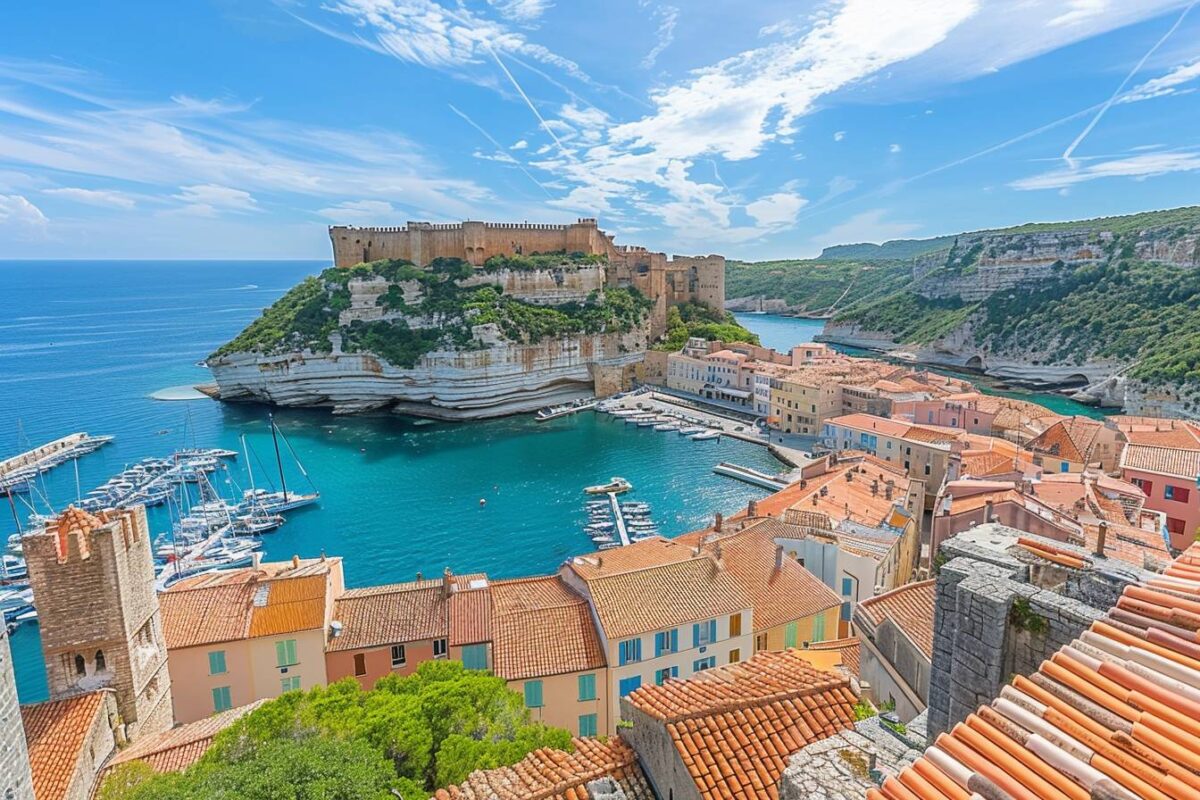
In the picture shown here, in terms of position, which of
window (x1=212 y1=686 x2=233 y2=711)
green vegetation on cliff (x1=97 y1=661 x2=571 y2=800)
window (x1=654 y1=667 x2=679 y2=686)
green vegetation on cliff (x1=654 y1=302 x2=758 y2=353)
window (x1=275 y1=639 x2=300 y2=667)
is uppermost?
green vegetation on cliff (x1=654 y1=302 x2=758 y2=353)

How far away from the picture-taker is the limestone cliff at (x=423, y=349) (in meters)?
59.4

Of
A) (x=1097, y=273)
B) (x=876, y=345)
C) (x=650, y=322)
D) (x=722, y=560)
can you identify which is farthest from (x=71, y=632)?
(x=876, y=345)

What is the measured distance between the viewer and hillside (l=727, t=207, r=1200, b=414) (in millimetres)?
62312

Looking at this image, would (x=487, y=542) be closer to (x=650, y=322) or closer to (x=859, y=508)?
(x=859, y=508)

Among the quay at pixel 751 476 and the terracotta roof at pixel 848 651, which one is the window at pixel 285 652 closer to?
the terracotta roof at pixel 848 651

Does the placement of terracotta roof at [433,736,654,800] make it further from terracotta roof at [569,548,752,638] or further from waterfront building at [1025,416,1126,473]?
waterfront building at [1025,416,1126,473]

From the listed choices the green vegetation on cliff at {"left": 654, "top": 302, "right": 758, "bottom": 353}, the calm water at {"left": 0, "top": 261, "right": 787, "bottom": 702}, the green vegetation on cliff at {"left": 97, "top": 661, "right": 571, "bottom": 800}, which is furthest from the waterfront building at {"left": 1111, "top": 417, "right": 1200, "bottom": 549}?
the green vegetation on cliff at {"left": 654, "top": 302, "right": 758, "bottom": 353}

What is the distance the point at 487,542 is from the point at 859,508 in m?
17.8

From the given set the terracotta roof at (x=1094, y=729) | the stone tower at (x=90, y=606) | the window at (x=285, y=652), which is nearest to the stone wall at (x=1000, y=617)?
the terracotta roof at (x=1094, y=729)

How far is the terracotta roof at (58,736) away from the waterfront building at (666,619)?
30.6 ft

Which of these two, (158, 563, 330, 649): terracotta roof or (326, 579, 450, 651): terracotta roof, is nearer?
(158, 563, 330, 649): terracotta roof

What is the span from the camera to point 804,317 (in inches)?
6486

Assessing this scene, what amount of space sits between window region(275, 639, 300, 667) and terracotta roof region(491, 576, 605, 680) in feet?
16.0

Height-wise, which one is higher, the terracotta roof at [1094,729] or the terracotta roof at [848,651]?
the terracotta roof at [1094,729]
